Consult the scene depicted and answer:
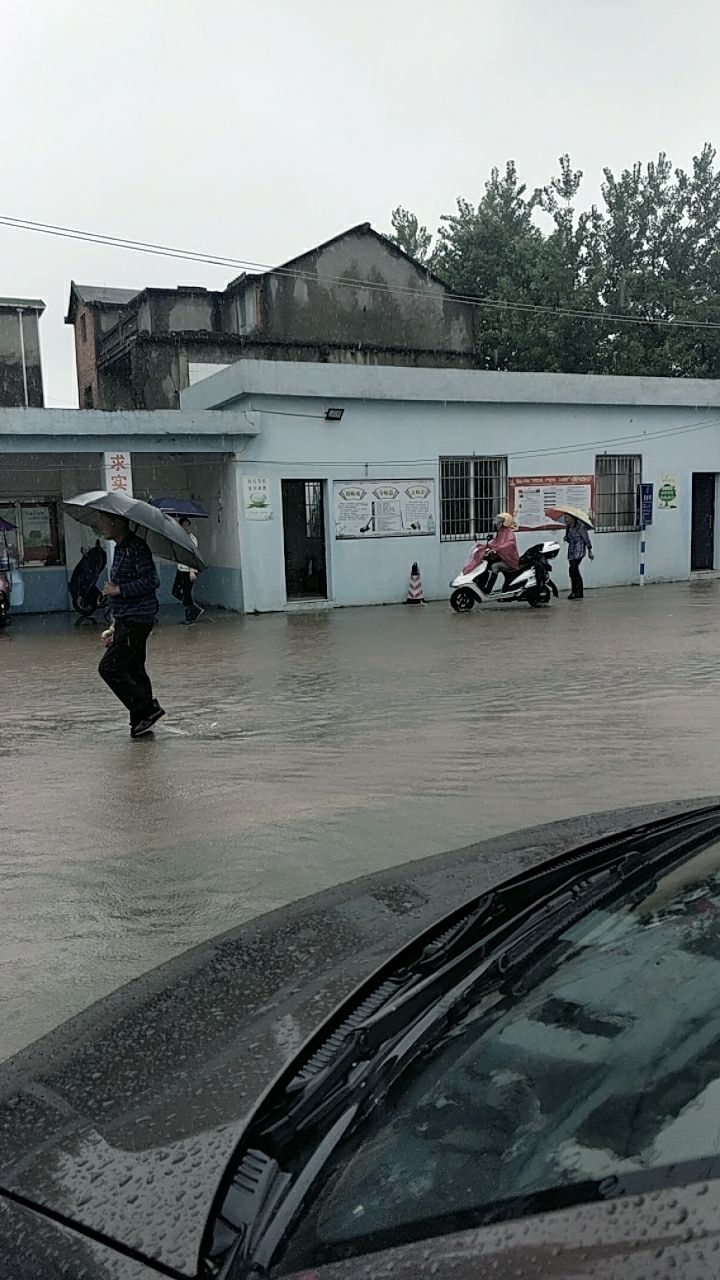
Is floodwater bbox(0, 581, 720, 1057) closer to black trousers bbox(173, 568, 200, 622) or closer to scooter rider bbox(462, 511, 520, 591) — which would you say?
black trousers bbox(173, 568, 200, 622)

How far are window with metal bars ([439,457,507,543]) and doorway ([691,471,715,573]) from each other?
5.28m

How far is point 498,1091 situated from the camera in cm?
144

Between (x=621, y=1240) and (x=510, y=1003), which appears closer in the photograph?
(x=621, y=1240)

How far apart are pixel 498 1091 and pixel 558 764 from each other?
498 cm

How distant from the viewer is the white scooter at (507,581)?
1603 cm

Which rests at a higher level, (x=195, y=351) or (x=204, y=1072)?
(x=195, y=351)

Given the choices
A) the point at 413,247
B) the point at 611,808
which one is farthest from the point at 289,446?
the point at 413,247

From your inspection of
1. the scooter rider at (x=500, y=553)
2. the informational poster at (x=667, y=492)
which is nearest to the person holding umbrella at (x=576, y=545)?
the scooter rider at (x=500, y=553)

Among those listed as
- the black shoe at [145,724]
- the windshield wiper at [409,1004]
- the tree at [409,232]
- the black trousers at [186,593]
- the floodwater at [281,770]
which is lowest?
the floodwater at [281,770]

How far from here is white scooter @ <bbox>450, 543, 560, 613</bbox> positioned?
16.0 metres

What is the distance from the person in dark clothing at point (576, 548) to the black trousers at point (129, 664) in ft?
38.6

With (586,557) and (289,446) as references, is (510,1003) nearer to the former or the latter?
(289,446)

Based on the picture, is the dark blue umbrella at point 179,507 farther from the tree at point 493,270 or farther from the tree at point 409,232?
the tree at point 409,232

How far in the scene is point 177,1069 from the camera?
1944 millimetres
